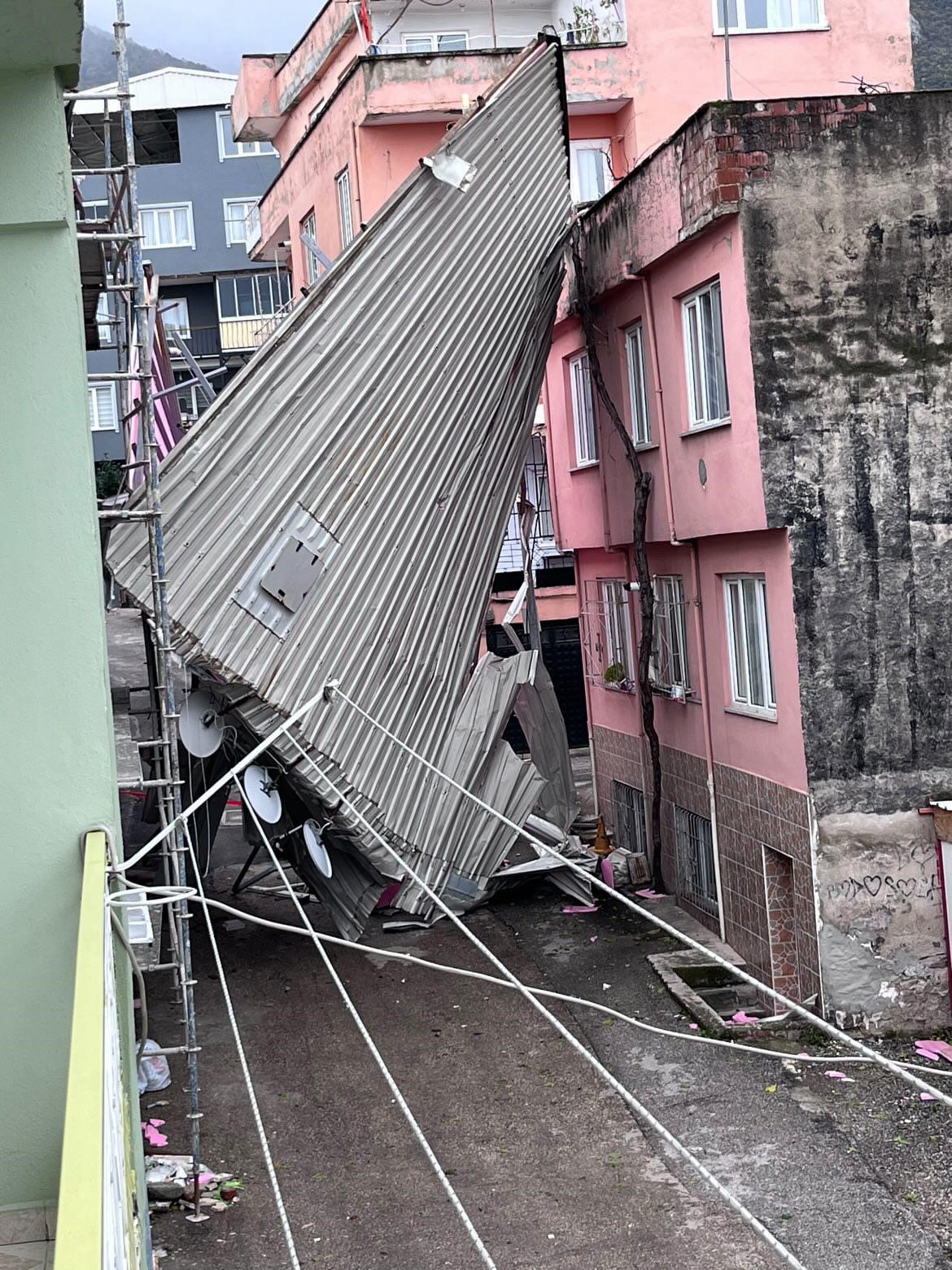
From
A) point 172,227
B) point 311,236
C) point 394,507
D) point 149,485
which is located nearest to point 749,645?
point 394,507

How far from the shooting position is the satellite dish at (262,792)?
11.9m

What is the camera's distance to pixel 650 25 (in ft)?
73.9

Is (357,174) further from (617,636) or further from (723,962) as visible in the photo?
(723,962)

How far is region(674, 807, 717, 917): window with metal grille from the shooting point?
50.8 feet

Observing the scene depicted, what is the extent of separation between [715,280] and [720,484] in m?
2.00

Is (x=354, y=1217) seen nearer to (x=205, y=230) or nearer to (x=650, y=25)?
(x=650, y=25)

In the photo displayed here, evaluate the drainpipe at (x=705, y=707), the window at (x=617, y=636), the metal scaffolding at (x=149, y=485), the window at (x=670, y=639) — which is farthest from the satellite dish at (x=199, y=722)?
the window at (x=617, y=636)

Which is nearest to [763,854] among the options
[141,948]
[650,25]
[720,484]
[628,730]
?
[720,484]

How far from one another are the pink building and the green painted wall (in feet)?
27.2

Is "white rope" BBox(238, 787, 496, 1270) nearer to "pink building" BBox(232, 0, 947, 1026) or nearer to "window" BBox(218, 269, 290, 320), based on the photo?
"pink building" BBox(232, 0, 947, 1026)

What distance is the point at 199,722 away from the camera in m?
12.1

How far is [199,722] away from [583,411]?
8473mm

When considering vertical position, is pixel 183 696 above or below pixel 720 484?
below

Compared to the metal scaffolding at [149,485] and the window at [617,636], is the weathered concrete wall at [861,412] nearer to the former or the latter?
the window at [617,636]
